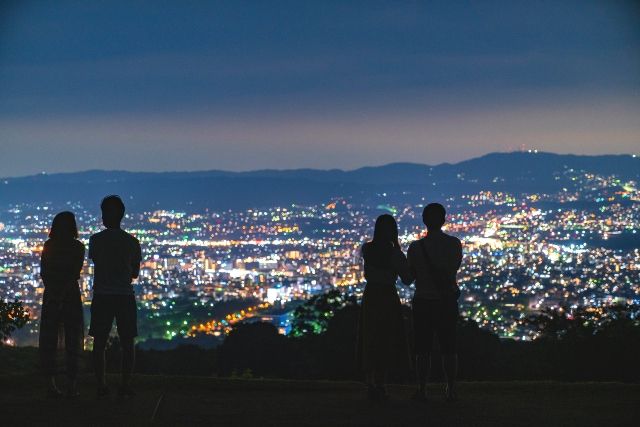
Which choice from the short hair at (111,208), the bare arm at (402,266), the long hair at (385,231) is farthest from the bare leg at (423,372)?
the short hair at (111,208)

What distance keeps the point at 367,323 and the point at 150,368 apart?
10261 millimetres

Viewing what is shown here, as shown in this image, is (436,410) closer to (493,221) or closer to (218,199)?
(493,221)

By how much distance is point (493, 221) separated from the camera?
5912 centimetres

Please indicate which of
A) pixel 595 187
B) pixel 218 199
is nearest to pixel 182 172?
pixel 218 199

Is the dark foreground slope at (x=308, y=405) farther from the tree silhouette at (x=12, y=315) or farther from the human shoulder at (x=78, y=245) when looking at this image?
the tree silhouette at (x=12, y=315)

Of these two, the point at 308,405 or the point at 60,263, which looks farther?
the point at 60,263

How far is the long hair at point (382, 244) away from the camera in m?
7.74

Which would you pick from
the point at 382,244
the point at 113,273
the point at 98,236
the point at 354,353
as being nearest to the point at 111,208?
the point at 98,236

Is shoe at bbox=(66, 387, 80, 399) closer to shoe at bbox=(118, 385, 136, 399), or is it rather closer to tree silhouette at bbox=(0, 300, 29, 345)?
shoe at bbox=(118, 385, 136, 399)

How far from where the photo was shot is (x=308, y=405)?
7688 mm

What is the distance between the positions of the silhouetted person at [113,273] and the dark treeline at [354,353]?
5302 mm

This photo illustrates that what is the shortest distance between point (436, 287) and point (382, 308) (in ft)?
1.67

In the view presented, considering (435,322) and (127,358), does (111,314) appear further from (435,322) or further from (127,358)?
(435,322)

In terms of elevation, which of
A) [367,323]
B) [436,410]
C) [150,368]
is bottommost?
[150,368]
